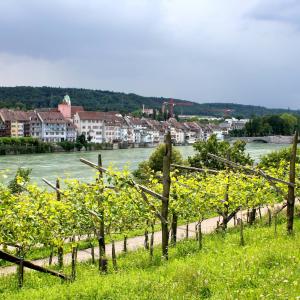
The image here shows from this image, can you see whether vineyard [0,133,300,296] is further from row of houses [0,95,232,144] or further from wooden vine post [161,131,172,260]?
row of houses [0,95,232,144]

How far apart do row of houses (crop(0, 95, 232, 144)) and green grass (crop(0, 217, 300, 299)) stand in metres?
99.1

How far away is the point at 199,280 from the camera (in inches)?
308

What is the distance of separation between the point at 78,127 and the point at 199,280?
125729mm

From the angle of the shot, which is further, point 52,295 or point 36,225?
point 36,225

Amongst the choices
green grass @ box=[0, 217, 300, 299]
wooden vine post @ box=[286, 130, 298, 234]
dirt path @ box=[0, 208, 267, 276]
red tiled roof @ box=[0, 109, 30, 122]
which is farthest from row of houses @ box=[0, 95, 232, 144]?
green grass @ box=[0, 217, 300, 299]

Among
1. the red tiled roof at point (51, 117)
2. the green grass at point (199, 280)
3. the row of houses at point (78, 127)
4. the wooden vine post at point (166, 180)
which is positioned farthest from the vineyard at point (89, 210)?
the red tiled roof at point (51, 117)

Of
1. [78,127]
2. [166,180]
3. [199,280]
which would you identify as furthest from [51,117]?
[199,280]

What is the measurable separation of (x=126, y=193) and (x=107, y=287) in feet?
9.76

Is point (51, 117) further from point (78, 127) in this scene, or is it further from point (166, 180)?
point (166, 180)

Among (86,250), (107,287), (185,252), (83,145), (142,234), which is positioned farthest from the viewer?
(83,145)

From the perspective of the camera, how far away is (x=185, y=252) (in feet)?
39.0

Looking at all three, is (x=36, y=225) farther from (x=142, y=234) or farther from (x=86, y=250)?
(x=142, y=234)

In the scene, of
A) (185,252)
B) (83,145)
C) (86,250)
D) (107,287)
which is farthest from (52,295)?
(83,145)

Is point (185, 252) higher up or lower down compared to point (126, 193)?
lower down
